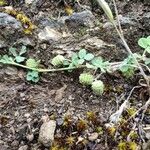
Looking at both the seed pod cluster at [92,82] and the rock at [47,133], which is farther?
the seed pod cluster at [92,82]

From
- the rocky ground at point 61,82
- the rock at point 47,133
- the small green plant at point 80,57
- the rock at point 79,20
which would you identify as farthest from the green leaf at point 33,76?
the rock at point 79,20

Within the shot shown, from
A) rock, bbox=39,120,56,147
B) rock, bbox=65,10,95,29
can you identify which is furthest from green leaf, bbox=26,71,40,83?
rock, bbox=65,10,95,29

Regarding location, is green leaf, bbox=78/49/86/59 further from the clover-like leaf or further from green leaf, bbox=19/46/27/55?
green leaf, bbox=19/46/27/55

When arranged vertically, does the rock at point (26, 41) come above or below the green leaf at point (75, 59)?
above

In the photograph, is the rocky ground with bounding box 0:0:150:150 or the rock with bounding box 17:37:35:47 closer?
the rocky ground with bounding box 0:0:150:150

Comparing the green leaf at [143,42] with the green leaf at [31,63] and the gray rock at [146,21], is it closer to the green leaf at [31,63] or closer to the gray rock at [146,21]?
the gray rock at [146,21]

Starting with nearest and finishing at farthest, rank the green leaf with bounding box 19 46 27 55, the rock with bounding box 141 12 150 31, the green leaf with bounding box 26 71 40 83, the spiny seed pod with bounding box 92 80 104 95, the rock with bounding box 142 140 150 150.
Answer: the rock with bounding box 142 140 150 150 < the spiny seed pod with bounding box 92 80 104 95 < the green leaf with bounding box 26 71 40 83 < the green leaf with bounding box 19 46 27 55 < the rock with bounding box 141 12 150 31

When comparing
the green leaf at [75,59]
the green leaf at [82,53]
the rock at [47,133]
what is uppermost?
the green leaf at [82,53]
